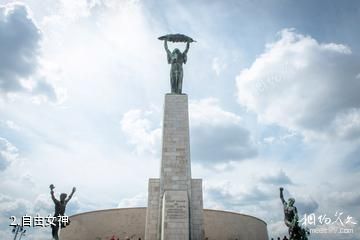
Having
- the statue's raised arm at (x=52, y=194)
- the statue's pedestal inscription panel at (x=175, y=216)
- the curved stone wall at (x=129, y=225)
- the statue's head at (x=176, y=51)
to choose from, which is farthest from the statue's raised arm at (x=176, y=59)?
the curved stone wall at (x=129, y=225)

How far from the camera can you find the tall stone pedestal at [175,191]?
1559cm

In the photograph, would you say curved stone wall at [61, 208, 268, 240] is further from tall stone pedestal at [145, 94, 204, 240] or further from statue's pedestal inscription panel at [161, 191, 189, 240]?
statue's pedestal inscription panel at [161, 191, 189, 240]

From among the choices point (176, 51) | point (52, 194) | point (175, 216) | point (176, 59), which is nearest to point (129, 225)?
point (175, 216)

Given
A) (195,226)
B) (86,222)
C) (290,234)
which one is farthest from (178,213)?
(86,222)

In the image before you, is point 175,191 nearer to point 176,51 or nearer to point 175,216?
point 175,216

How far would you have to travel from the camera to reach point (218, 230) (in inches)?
952

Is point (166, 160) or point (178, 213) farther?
point (166, 160)

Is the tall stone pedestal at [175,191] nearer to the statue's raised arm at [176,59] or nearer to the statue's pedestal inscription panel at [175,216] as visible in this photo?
the statue's pedestal inscription panel at [175,216]

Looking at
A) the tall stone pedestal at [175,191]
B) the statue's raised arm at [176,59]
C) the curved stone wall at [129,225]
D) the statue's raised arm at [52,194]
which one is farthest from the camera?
the curved stone wall at [129,225]

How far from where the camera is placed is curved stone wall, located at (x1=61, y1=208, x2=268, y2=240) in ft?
77.3

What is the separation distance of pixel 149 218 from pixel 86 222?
9909 mm

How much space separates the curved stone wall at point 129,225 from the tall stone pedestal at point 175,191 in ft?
25.8

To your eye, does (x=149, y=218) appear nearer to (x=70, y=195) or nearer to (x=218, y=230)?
(x=70, y=195)

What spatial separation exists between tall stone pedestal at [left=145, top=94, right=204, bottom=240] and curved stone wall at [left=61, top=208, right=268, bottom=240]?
25.8 ft
